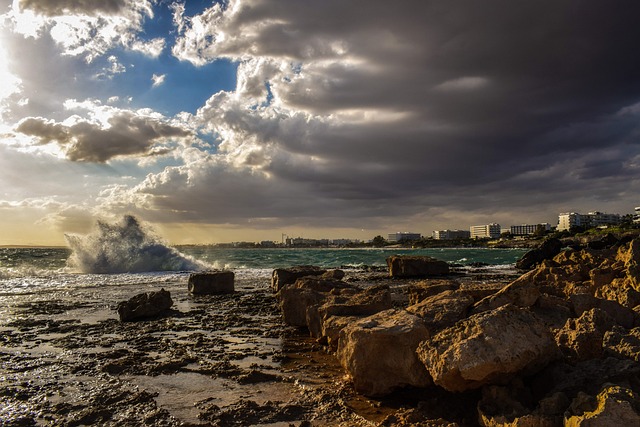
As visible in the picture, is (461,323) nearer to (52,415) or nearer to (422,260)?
(52,415)

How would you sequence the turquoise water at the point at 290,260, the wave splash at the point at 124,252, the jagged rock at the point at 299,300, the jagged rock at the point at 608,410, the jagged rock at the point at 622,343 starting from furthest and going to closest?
the turquoise water at the point at 290,260
the wave splash at the point at 124,252
the jagged rock at the point at 299,300
the jagged rock at the point at 622,343
the jagged rock at the point at 608,410

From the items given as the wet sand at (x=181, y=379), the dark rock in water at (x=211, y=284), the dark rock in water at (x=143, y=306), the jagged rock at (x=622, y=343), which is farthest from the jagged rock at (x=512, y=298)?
the dark rock in water at (x=211, y=284)

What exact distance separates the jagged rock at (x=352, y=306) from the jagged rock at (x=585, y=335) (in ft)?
11.5

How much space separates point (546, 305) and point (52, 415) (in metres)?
7.59

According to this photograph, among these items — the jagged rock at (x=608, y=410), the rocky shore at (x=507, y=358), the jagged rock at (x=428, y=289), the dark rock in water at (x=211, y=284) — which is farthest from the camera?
the dark rock in water at (x=211, y=284)

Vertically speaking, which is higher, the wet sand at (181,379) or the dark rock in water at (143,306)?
the dark rock in water at (143,306)

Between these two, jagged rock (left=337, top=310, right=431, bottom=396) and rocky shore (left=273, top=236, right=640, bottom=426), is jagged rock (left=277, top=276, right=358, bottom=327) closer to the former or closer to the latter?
rocky shore (left=273, top=236, right=640, bottom=426)

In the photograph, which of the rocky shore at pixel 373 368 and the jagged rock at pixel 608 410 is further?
the rocky shore at pixel 373 368

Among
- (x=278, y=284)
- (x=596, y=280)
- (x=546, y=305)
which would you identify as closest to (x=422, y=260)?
(x=278, y=284)

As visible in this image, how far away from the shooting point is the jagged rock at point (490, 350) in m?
4.71

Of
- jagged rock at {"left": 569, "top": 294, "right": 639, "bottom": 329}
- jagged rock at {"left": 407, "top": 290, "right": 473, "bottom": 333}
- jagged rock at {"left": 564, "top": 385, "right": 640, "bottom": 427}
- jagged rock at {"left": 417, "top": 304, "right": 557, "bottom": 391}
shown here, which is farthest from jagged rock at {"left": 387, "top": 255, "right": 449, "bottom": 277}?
jagged rock at {"left": 564, "top": 385, "right": 640, "bottom": 427}

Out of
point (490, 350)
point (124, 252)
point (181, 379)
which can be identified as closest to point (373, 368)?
point (490, 350)

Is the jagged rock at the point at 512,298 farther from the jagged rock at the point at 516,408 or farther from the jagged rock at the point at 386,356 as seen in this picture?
the jagged rock at the point at 516,408

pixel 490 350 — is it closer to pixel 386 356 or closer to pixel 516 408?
pixel 516 408
